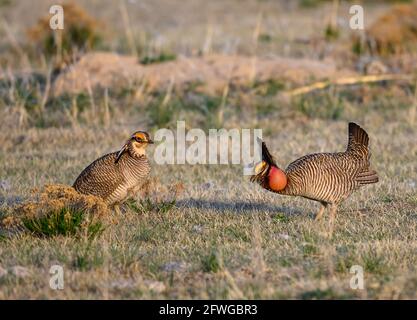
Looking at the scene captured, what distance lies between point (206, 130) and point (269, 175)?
5194 millimetres

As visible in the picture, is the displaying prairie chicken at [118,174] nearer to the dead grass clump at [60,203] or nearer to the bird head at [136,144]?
the bird head at [136,144]

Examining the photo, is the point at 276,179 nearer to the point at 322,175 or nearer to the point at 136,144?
the point at 322,175

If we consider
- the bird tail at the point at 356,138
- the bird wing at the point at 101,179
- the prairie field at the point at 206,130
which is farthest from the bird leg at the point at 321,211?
the bird wing at the point at 101,179

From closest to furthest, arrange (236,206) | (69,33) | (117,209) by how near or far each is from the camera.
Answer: (117,209), (236,206), (69,33)

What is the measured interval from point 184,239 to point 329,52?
1054 centimetres

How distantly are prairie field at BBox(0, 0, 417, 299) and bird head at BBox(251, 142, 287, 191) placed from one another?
394mm

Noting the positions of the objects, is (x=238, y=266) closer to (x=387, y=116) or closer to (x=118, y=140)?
(x=118, y=140)

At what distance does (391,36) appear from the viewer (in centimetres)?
1691

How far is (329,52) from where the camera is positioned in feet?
55.9

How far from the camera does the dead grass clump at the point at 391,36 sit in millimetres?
16844

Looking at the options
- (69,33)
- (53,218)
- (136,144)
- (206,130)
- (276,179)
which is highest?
(69,33)

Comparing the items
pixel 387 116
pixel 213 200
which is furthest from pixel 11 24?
pixel 213 200

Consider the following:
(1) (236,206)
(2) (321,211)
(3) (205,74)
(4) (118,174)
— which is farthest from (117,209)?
(3) (205,74)

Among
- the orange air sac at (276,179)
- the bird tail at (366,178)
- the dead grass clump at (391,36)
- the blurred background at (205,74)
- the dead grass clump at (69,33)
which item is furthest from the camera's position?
the dead grass clump at (69,33)
